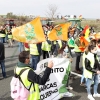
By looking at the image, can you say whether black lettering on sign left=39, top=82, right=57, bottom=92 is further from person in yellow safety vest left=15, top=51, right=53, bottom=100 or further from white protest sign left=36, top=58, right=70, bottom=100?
person in yellow safety vest left=15, top=51, right=53, bottom=100

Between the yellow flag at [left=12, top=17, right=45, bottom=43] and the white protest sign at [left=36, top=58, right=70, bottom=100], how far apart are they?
0.82 metres

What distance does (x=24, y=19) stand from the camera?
161 ft

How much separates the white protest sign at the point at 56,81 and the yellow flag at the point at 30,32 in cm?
82

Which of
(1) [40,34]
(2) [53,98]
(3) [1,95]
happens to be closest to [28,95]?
(2) [53,98]

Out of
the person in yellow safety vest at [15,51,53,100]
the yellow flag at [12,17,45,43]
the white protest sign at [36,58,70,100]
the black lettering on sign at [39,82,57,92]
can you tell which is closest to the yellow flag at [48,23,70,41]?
the yellow flag at [12,17,45,43]

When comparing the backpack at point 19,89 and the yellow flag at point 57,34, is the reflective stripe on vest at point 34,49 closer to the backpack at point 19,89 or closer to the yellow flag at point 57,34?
the yellow flag at point 57,34

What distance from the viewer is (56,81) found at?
541 centimetres

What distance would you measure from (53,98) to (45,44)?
4536mm

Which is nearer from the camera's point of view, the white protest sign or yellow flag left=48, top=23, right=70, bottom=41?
the white protest sign

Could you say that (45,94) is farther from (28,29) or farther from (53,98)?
(28,29)

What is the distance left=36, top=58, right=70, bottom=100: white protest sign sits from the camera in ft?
16.7

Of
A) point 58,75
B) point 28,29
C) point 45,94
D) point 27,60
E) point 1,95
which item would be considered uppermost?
point 28,29

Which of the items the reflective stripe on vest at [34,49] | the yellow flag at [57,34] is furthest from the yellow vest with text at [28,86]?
the reflective stripe on vest at [34,49]

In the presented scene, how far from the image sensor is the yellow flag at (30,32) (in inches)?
224
